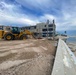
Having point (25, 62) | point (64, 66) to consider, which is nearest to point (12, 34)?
point (25, 62)

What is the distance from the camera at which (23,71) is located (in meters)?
4.16

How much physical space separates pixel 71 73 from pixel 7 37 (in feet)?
53.0

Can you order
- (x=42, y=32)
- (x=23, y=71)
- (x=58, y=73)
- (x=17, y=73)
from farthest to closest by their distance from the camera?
(x=42, y=32), (x=23, y=71), (x=17, y=73), (x=58, y=73)

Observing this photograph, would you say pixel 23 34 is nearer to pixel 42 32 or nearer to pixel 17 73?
pixel 17 73

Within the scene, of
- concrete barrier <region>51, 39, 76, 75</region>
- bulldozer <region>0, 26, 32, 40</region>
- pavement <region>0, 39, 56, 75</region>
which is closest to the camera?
concrete barrier <region>51, 39, 76, 75</region>

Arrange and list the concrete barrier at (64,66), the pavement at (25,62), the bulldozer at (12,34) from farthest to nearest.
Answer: the bulldozer at (12,34)
the pavement at (25,62)
the concrete barrier at (64,66)

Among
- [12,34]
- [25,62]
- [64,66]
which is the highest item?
[12,34]

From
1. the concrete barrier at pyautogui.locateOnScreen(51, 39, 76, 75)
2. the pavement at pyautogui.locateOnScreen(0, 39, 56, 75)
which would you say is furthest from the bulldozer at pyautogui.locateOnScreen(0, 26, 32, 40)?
the concrete barrier at pyautogui.locateOnScreen(51, 39, 76, 75)

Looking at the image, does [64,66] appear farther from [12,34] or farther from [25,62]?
[12,34]

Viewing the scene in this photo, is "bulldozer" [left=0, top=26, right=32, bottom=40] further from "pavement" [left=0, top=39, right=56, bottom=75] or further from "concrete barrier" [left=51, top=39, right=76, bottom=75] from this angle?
"concrete barrier" [left=51, top=39, right=76, bottom=75]

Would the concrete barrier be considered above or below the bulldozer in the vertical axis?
below

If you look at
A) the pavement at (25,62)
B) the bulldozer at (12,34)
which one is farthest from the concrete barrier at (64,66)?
the bulldozer at (12,34)

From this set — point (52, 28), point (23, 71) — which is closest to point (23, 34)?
point (23, 71)

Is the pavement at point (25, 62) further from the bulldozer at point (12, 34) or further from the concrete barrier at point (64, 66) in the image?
the bulldozer at point (12, 34)
